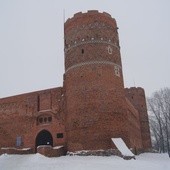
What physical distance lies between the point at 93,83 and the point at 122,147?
218 inches

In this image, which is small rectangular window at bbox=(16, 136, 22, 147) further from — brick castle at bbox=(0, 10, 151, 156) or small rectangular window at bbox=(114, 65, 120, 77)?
small rectangular window at bbox=(114, 65, 120, 77)

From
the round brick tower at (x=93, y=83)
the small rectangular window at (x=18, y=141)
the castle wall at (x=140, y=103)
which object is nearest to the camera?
the round brick tower at (x=93, y=83)

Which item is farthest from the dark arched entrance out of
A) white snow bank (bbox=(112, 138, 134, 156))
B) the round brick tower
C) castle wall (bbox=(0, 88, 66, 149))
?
white snow bank (bbox=(112, 138, 134, 156))

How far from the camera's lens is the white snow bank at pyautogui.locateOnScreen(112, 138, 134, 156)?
2073 centimetres

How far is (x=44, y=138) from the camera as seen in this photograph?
27438 millimetres

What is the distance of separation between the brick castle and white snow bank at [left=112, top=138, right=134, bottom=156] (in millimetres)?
449

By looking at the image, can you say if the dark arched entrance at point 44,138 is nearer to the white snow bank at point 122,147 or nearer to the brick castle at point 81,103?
the brick castle at point 81,103

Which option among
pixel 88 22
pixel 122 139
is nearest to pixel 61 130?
pixel 122 139

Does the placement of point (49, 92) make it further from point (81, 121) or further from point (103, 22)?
point (103, 22)

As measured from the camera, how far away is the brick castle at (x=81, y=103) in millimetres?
22969

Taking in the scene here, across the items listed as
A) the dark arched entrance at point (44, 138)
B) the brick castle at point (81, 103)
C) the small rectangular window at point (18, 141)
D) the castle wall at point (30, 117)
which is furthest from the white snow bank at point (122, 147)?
the small rectangular window at point (18, 141)

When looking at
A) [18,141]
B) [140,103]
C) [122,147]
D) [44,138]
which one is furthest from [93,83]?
[140,103]

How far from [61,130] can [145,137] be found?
18.8m

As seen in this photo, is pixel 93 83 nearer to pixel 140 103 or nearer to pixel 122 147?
pixel 122 147
